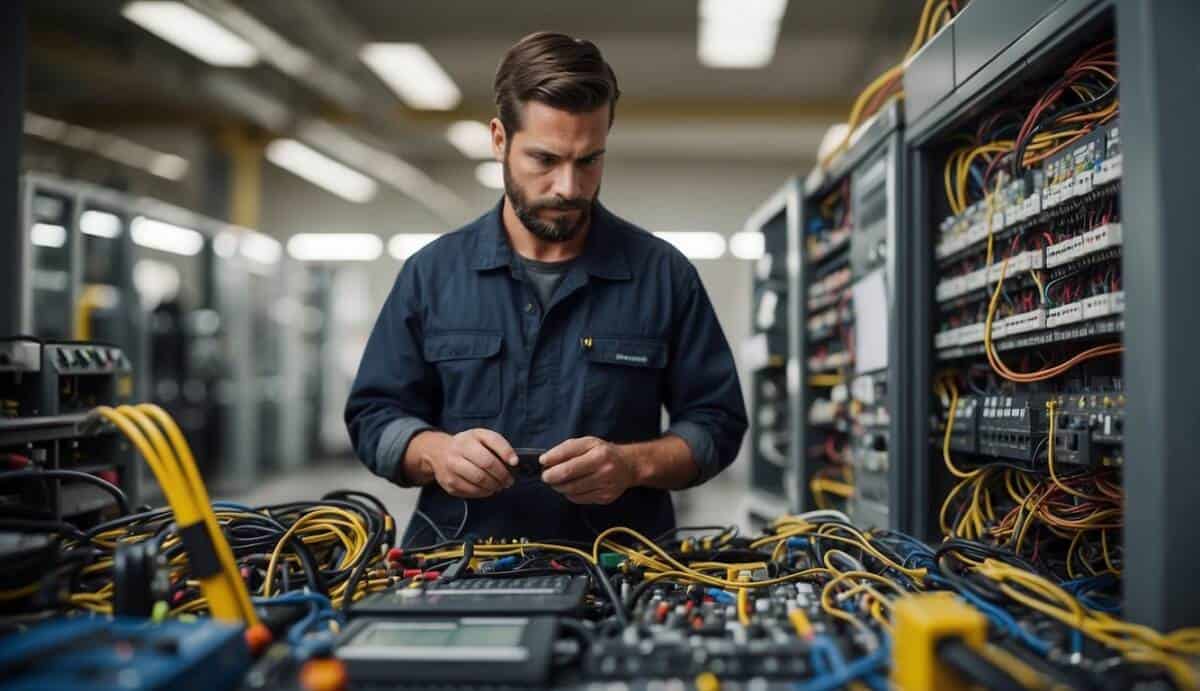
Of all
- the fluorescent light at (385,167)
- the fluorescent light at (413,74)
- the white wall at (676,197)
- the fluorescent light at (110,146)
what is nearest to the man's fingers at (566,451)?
the fluorescent light at (413,74)

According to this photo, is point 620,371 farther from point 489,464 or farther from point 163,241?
point 163,241

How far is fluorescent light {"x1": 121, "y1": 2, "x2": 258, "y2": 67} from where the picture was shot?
17.3ft

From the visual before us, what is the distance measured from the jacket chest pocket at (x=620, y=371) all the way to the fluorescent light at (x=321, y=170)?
7.26m

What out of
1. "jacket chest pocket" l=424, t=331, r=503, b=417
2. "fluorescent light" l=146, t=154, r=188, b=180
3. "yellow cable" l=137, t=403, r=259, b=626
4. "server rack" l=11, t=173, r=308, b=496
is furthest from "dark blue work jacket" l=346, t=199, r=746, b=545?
"fluorescent light" l=146, t=154, r=188, b=180

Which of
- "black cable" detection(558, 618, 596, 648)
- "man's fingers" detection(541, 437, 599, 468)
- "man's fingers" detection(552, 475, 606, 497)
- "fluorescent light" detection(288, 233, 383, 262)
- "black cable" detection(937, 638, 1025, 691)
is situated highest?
"fluorescent light" detection(288, 233, 383, 262)

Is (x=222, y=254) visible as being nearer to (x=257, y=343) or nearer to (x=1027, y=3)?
(x=257, y=343)

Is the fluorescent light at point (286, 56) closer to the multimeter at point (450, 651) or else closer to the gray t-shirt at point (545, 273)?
the gray t-shirt at point (545, 273)

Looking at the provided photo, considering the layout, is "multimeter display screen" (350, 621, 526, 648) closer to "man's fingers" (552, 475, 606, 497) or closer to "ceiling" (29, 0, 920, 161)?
"man's fingers" (552, 475, 606, 497)

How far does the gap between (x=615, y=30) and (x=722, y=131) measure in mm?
2624

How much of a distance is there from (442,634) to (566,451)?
404 mm

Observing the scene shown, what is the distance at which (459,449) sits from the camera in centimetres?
124

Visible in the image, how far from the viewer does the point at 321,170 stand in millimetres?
9008

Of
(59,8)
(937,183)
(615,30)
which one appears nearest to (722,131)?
(615,30)

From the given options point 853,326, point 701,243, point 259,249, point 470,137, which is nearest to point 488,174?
point 470,137
